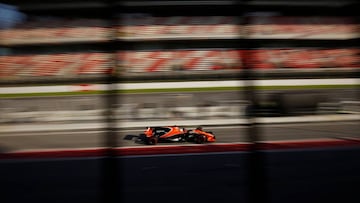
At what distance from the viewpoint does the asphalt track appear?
6.96m

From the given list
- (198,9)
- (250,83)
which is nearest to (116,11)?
(198,9)

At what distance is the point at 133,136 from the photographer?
23.4 feet

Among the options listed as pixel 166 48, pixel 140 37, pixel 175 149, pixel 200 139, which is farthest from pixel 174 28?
pixel 200 139

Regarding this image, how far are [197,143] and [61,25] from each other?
15.0 ft

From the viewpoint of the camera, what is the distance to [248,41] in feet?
7.79

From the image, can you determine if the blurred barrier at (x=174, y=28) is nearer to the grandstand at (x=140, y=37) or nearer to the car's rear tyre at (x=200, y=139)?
the grandstand at (x=140, y=37)

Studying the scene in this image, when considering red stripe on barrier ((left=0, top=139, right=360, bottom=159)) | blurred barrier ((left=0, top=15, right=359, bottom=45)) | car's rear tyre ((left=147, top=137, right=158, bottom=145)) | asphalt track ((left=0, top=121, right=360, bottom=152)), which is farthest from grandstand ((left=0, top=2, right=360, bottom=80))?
car's rear tyre ((left=147, top=137, right=158, bottom=145))

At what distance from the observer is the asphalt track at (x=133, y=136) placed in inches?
274

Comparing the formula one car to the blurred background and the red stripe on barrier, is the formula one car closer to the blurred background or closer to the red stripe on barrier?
the red stripe on barrier

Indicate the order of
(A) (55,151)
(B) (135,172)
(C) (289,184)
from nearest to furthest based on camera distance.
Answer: (C) (289,184) → (B) (135,172) → (A) (55,151)

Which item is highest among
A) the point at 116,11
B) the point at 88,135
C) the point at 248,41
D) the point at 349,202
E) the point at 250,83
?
A: the point at 116,11

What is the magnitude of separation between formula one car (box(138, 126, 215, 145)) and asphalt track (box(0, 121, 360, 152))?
0.16 meters

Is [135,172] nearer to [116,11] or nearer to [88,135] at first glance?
[116,11]

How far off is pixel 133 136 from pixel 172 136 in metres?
0.95
